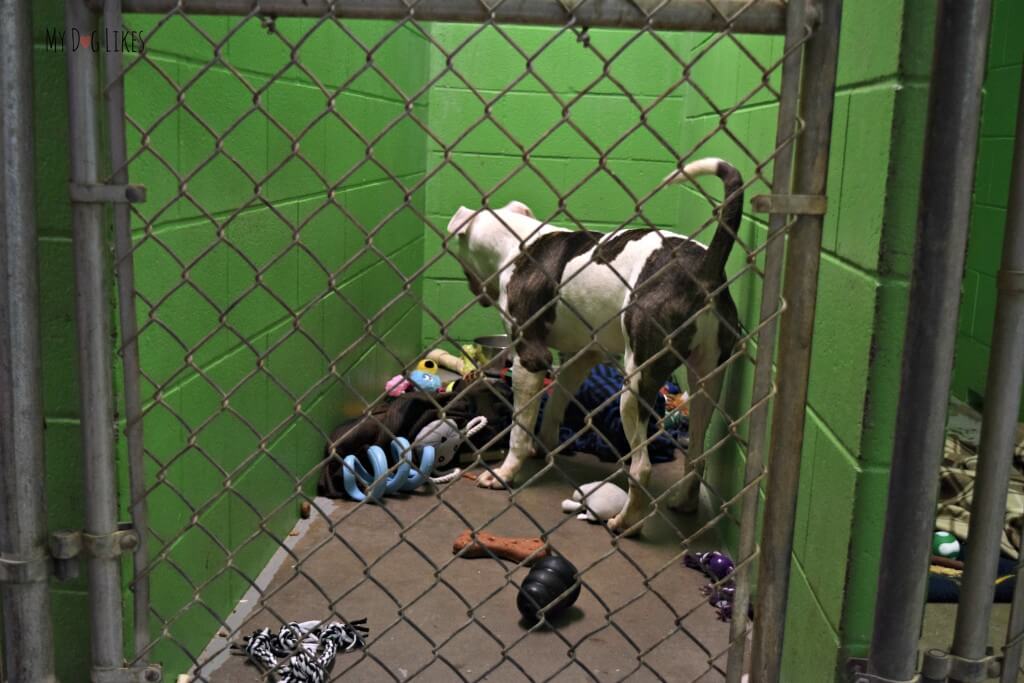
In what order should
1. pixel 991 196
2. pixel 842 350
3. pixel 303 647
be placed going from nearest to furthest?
1. pixel 842 350
2. pixel 303 647
3. pixel 991 196

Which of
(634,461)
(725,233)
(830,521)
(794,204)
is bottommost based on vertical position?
(634,461)

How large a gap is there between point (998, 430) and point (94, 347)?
1.47m

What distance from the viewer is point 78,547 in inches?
63.9

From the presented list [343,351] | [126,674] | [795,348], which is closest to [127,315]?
[126,674]

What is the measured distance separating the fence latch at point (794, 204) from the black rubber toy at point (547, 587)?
4.91 ft

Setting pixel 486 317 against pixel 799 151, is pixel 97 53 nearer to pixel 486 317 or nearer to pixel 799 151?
pixel 799 151

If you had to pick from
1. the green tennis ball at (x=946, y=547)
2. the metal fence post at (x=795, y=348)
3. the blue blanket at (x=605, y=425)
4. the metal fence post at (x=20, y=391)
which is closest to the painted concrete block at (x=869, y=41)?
the metal fence post at (x=795, y=348)

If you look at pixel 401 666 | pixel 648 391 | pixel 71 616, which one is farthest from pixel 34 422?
pixel 648 391

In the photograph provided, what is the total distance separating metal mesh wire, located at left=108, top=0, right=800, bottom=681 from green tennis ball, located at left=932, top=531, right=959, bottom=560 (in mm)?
647

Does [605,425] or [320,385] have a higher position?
[320,385]

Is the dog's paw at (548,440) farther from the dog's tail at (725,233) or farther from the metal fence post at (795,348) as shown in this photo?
the metal fence post at (795,348)

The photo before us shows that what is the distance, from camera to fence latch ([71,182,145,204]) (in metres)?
1.52

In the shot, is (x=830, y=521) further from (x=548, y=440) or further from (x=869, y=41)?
(x=548, y=440)

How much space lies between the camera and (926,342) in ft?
4.54
